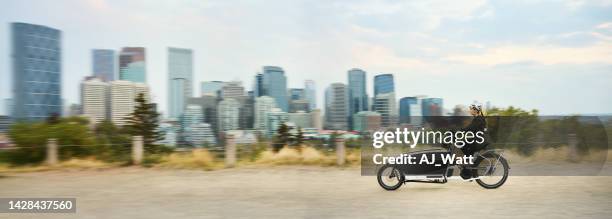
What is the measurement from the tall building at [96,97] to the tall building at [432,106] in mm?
10659

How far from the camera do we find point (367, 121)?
973 centimetres

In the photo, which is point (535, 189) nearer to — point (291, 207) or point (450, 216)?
point (450, 216)

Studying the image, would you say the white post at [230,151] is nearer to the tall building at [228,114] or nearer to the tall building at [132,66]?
the tall building at [228,114]

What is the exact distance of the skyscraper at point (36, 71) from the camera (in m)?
10.4

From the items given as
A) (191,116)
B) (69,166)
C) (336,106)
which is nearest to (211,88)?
(191,116)

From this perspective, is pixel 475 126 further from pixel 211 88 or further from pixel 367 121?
pixel 211 88

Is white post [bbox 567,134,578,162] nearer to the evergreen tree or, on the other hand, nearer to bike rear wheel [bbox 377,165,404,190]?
bike rear wheel [bbox 377,165,404,190]

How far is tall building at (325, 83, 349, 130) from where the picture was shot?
11.9 metres

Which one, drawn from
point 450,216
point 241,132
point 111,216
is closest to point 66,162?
point 241,132

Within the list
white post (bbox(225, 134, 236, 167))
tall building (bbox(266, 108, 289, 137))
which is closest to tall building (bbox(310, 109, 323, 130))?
tall building (bbox(266, 108, 289, 137))

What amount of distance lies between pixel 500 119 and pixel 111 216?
7.60 meters

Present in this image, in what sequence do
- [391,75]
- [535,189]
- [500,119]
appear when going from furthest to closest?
[391,75] < [500,119] < [535,189]

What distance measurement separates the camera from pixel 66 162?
10758mm

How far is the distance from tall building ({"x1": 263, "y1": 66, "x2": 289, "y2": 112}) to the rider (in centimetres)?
765
